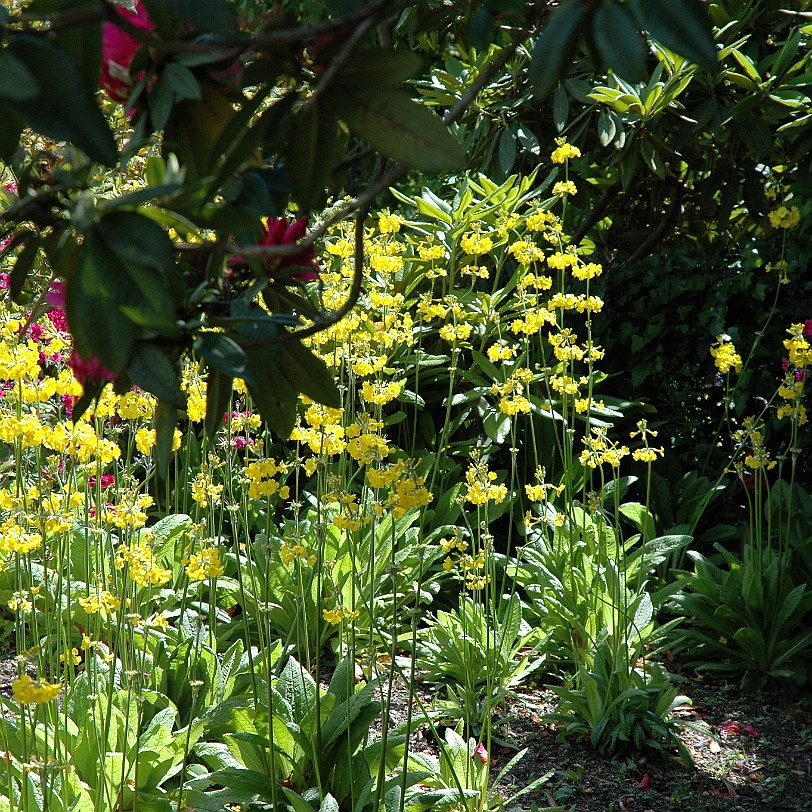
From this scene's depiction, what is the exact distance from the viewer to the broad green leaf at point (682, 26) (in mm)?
709

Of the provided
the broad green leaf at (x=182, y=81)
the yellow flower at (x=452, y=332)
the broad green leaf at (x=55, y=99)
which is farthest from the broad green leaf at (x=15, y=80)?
the yellow flower at (x=452, y=332)

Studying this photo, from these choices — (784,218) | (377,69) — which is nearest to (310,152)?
(377,69)

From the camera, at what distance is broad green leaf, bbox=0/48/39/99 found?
2.14ft

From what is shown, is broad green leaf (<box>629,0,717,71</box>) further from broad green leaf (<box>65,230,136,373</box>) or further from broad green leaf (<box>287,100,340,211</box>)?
broad green leaf (<box>65,230,136,373</box>)

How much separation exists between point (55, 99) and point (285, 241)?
35 centimetres

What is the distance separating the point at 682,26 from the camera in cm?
72

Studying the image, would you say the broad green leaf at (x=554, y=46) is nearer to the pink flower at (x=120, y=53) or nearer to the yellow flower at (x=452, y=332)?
the pink flower at (x=120, y=53)

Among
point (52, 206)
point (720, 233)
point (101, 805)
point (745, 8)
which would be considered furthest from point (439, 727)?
point (745, 8)

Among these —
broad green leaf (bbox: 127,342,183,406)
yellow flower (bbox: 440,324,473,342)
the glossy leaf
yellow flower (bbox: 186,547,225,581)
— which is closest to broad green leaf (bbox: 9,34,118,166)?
broad green leaf (bbox: 127,342,183,406)

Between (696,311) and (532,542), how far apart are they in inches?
50.3

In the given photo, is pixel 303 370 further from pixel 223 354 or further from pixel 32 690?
pixel 32 690

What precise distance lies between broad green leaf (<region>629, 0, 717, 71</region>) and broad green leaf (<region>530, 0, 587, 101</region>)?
49 millimetres

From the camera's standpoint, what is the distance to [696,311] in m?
3.79

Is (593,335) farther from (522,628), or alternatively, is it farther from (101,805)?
(101,805)
